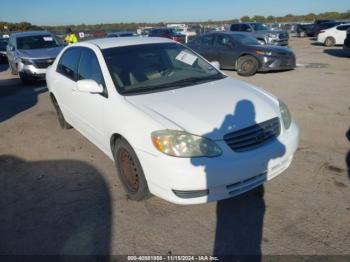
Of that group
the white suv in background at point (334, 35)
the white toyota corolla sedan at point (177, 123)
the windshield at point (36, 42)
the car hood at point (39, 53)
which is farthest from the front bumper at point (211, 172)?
the white suv in background at point (334, 35)

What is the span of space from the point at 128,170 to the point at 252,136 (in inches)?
53.5

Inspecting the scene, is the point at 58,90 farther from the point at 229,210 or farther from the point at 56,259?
the point at 229,210

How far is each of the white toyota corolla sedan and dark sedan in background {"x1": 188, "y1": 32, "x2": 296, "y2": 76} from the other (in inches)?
269

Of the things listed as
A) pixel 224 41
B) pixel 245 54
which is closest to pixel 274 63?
pixel 245 54

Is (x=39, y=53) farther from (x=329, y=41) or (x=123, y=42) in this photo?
(x=329, y=41)

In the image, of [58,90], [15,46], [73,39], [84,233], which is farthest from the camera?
[73,39]

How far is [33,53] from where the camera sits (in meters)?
10.2

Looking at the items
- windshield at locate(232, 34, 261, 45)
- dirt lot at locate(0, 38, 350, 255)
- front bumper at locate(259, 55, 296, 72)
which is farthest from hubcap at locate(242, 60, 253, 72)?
dirt lot at locate(0, 38, 350, 255)

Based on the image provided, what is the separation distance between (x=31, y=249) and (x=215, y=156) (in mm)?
1833

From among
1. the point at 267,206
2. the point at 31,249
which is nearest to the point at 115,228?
the point at 31,249

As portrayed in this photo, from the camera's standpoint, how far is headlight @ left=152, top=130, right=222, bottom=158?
105 inches

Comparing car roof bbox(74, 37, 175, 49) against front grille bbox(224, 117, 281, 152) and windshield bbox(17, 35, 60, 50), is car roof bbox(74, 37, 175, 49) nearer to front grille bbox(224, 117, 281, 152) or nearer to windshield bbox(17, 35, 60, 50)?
front grille bbox(224, 117, 281, 152)

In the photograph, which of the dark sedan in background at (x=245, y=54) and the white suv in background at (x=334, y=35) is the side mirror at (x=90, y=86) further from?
the white suv in background at (x=334, y=35)

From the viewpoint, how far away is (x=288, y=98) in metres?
7.20
